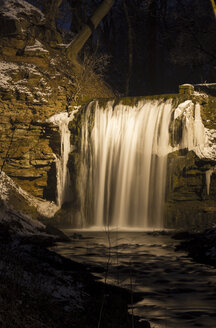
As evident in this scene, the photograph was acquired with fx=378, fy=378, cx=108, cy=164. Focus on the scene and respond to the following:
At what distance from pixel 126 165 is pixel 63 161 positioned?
9.51 ft

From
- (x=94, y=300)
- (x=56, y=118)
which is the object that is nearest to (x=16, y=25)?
(x=56, y=118)

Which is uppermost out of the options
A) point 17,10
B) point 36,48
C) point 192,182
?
point 17,10

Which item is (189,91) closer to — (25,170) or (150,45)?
(25,170)

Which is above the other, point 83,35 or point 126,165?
point 83,35

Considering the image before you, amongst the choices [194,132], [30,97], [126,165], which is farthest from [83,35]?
[194,132]

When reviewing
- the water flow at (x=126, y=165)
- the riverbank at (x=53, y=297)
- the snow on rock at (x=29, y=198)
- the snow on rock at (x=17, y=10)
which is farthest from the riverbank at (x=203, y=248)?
the snow on rock at (x=17, y=10)

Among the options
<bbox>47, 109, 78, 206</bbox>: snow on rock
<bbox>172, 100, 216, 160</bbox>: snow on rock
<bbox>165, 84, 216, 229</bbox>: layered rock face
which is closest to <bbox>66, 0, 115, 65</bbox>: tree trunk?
<bbox>47, 109, 78, 206</bbox>: snow on rock

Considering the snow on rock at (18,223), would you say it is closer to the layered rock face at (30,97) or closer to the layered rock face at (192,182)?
the layered rock face at (30,97)

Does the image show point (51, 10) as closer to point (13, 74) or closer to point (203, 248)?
point (13, 74)

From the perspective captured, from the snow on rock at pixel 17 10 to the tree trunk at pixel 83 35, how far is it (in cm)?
230

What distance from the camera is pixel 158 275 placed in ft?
22.1

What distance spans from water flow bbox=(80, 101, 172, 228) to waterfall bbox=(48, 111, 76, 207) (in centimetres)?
71

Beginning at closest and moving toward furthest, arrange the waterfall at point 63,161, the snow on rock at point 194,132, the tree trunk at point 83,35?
the snow on rock at point 194,132, the waterfall at point 63,161, the tree trunk at point 83,35

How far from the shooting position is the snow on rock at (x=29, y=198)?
1396cm
